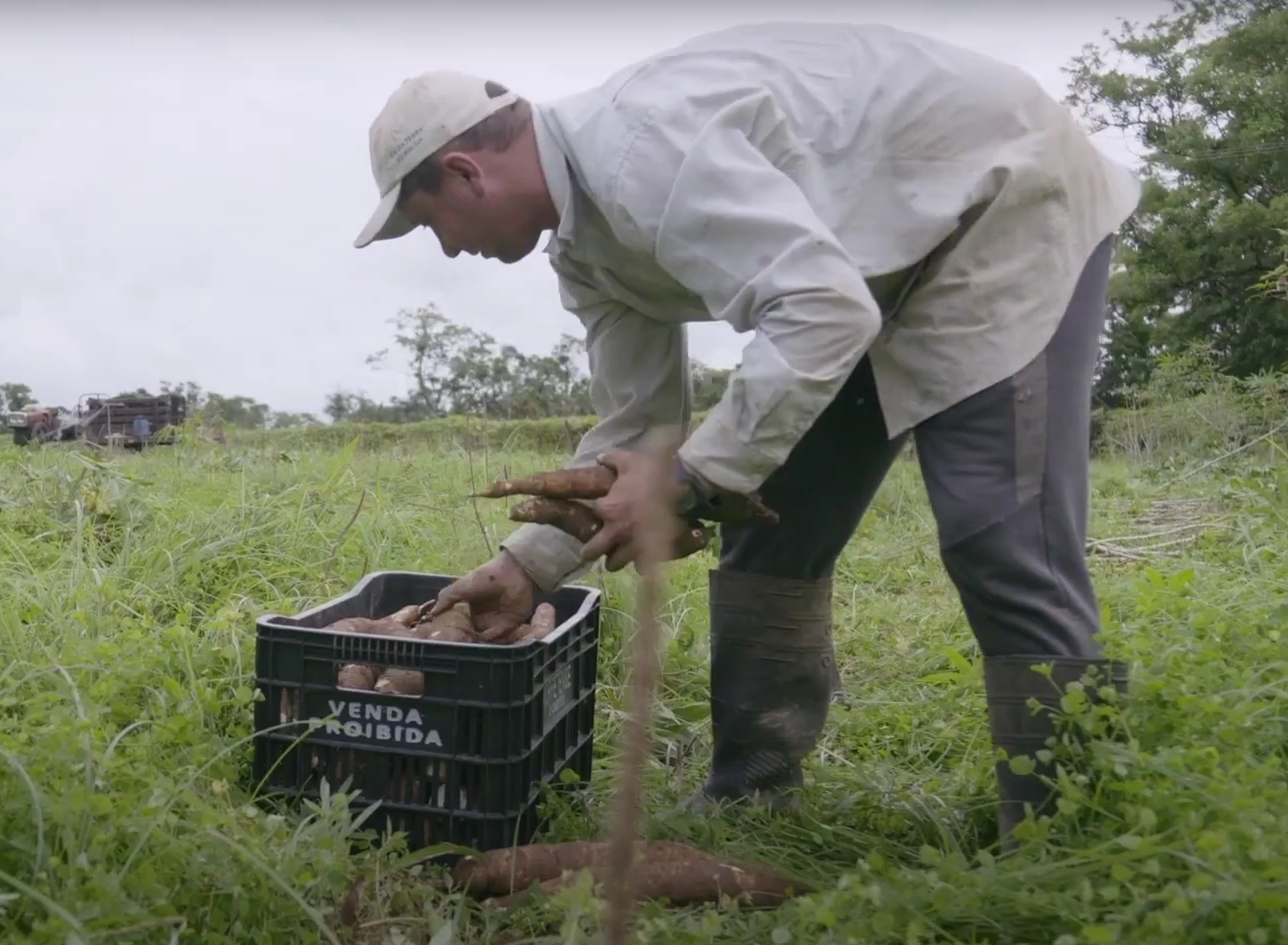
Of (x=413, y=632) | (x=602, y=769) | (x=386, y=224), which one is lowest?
(x=602, y=769)

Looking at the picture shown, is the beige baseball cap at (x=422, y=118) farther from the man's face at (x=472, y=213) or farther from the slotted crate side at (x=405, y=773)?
the slotted crate side at (x=405, y=773)

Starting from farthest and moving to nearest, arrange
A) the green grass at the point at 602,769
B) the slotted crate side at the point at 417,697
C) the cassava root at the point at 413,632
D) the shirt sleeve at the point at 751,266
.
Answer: the cassava root at the point at 413,632, the slotted crate side at the point at 417,697, the shirt sleeve at the point at 751,266, the green grass at the point at 602,769

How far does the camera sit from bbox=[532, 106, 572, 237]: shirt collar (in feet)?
6.12

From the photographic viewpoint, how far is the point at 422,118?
6.11ft

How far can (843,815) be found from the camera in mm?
2191

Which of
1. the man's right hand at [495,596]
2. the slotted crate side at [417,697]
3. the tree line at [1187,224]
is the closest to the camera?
the slotted crate side at [417,697]

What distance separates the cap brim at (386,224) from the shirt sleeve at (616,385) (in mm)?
346

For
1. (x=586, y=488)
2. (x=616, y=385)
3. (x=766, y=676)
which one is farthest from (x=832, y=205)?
(x=766, y=676)

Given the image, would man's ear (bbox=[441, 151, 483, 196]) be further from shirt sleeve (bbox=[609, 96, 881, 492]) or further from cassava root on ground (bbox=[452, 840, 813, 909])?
cassava root on ground (bbox=[452, 840, 813, 909])

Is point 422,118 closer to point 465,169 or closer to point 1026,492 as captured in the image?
point 465,169


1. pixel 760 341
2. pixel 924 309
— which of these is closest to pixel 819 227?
pixel 760 341

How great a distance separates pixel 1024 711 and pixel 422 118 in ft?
4.48

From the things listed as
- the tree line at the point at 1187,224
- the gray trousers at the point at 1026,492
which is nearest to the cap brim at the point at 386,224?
the gray trousers at the point at 1026,492

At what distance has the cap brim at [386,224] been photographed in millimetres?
1925
